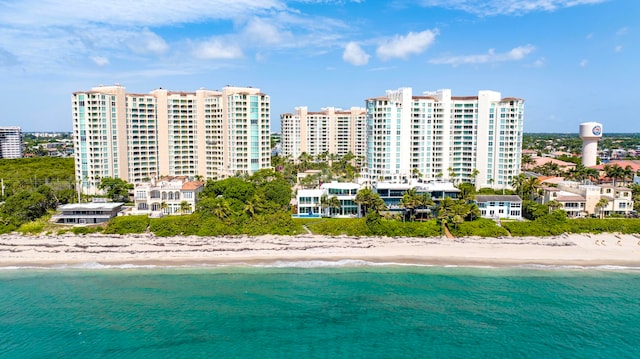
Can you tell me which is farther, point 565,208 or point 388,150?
point 388,150

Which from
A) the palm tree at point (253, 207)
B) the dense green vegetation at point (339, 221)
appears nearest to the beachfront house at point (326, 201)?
the dense green vegetation at point (339, 221)

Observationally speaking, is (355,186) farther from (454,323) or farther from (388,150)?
(454,323)

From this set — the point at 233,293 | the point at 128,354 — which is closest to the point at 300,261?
the point at 233,293

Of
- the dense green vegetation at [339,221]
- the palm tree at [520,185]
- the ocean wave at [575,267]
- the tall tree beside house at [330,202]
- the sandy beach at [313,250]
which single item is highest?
the palm tree at [520,185]

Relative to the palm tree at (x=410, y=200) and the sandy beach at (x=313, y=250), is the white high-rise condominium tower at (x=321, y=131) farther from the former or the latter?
the sandy beach at (x=313, y=250)

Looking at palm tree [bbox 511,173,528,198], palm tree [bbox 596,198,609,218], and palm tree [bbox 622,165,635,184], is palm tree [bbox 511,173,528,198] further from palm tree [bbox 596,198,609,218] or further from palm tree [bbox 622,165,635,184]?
palm tree [bbox 622,165,635,184]

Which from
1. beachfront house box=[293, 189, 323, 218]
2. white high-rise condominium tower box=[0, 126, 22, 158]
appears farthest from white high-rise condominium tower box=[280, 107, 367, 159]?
white high-rise condominium tower box=[0, 126, 22, 158]
